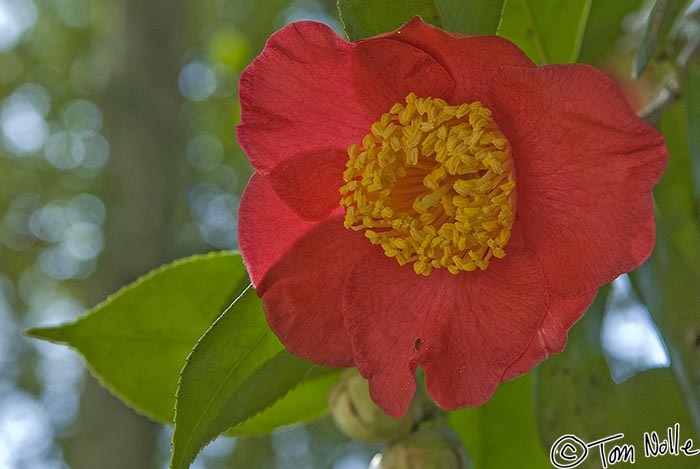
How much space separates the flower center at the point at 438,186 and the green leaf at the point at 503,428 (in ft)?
1.28

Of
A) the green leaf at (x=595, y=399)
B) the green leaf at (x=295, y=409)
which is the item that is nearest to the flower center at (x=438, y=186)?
the green leaf at (x=595, y=399)

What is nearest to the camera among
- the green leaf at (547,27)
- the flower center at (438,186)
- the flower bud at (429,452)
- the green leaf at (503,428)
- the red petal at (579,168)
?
the red petal at (579,168)

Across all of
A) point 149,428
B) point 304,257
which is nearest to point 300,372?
point 304,257

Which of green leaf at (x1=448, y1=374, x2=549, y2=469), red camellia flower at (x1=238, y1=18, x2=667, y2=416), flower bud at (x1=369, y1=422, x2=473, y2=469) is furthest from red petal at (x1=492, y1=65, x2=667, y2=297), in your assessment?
green leaf at (x1=448, y1=374, x2=549, y2=469)

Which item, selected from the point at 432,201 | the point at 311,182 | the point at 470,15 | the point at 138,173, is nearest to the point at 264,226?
the point at 311,182

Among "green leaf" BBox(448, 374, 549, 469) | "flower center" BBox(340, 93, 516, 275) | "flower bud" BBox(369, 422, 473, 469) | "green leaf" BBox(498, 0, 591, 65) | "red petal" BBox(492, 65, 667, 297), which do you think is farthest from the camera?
"green leaf" BBox(448, 374, 549, 469)

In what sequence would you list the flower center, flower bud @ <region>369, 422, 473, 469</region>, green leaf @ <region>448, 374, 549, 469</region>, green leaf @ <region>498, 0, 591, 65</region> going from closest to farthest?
the flower center
flower bud @ <region>369, 422, 473, 469</region>
green leaf @ <region>498, 0, 591, 65</region>
green leaf @ <region>448, 374, 549, 469</region>

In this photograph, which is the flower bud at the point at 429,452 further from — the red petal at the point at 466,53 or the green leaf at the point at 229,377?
the red petal at the point at 466,53

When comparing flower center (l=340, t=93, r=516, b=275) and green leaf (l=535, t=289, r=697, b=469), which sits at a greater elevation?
flower center (l=340, t=93, r=516, b=275)

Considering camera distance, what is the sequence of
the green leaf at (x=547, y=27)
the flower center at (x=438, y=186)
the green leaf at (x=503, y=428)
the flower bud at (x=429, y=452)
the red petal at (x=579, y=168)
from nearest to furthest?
the red petal at (x=579, y=168) → the flower center at (x=438, y=186) → the flower bud at (x=429, y=452) → the green leaf at (x=547, y=27) → the green leaf at (x=503, y=428)

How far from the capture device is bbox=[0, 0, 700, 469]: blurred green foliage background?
1062mm

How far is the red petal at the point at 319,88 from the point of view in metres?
0.79

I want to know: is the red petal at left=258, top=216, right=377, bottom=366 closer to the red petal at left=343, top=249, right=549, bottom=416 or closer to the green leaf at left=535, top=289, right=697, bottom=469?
the red petal at left=343, top=249, right=549, bottom=416

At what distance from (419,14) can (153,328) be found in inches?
23.7
